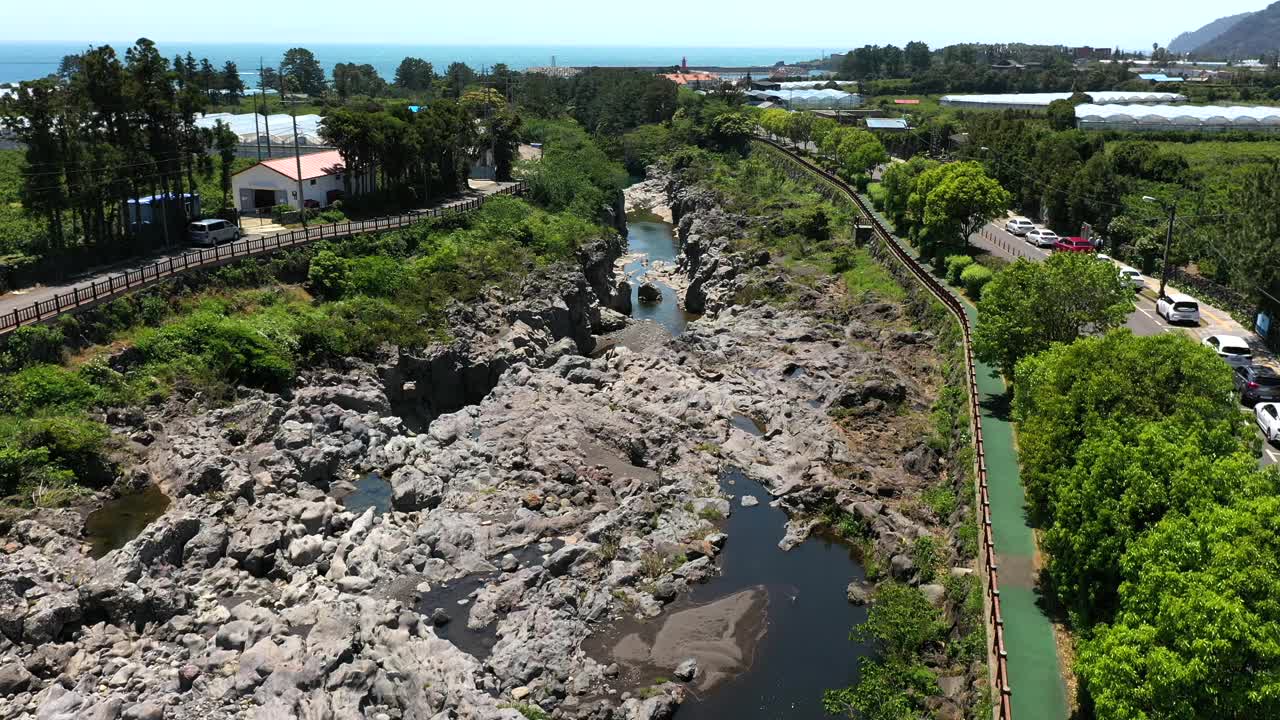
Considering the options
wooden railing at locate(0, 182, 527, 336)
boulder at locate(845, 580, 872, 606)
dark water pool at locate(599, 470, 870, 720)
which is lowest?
dark water pool at locate(599, 470, 870, 720)

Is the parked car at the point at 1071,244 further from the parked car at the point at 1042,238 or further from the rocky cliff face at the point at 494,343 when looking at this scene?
the rocky cliff face at the point at 494,343

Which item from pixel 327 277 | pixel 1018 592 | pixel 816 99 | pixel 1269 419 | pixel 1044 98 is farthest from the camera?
pixel 816 99

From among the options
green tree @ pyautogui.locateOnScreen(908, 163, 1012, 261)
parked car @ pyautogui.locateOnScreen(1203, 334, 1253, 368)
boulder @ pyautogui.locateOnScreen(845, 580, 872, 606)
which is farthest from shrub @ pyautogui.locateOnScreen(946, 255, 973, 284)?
boulder @ pyautogui.locateOnScreen(845, 580, 872, 606)

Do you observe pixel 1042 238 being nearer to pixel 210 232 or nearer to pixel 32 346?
pixel 210 232

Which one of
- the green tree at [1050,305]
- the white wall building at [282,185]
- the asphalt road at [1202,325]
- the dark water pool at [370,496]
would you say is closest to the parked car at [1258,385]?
the asphalt road at [1202,325]

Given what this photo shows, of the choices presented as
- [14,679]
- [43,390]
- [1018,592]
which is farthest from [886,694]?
[43,390]

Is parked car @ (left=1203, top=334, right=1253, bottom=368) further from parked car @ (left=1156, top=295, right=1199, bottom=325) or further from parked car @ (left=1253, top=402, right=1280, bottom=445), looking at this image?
parked car @ (left=1253, top=402, right=1280, bottom=445)
